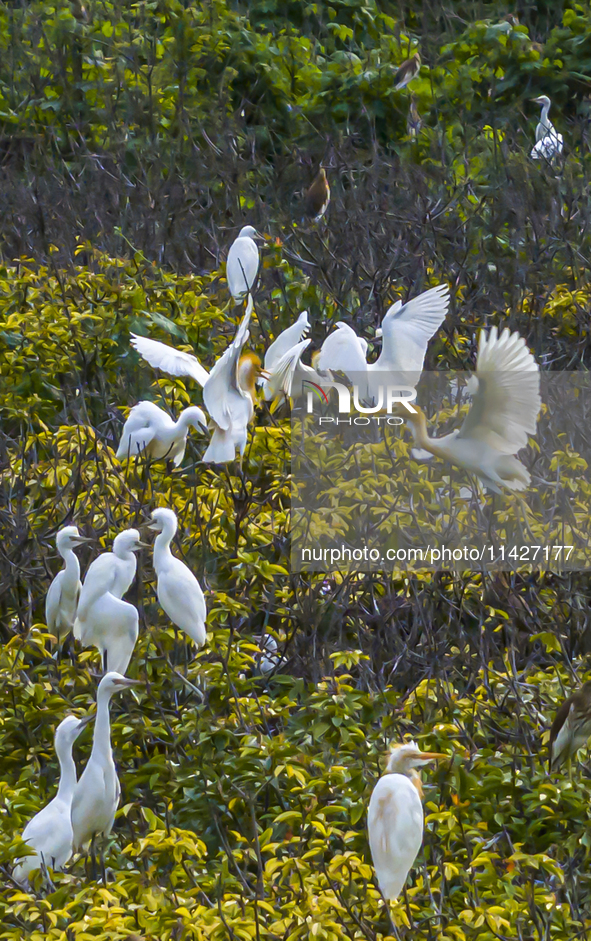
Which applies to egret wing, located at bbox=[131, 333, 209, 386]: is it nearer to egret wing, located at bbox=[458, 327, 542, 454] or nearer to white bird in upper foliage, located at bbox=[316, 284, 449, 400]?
white bird in upper foliage, located at bbox=[316, 284, 449, 400]

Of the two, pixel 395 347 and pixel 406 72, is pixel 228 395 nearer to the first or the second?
pixel 395 347

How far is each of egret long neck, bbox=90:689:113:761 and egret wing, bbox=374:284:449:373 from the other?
5.88 ft

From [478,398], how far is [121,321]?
230 cm

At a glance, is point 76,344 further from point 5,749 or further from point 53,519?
point 5,749

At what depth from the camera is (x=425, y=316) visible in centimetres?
376

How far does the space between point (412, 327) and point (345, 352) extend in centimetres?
25

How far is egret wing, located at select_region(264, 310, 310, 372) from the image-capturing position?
4.05m

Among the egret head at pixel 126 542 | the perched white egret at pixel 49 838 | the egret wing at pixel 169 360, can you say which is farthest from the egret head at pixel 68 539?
the egret wing at pixel 169 360

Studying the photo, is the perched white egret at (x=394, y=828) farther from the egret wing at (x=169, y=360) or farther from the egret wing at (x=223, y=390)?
the egret wing at (x=169, y=360)

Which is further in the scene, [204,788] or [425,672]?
[425,672]

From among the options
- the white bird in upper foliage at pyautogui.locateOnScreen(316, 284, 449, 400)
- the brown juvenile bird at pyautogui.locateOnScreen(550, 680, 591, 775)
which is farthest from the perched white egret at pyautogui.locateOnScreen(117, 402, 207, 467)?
the brown juvenile bird at pyautogui.locateOnScreen(550, 680, 591, 775)

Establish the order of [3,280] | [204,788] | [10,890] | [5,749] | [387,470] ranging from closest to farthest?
1. [10,890]
2. [204,788]
3. [5,749]
4. [387,470]
5. [3,280]

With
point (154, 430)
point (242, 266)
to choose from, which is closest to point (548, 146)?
point (242, 266)

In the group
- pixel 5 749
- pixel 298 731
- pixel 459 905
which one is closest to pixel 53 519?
pixel 5 749
